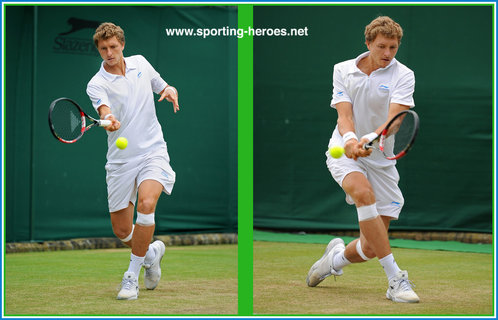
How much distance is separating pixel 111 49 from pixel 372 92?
1188 millimetres

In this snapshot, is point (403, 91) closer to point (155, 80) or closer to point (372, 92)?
point (372, 92)

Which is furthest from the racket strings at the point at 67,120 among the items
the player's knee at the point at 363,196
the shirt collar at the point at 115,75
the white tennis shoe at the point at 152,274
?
the player's knee at the point at 363,196

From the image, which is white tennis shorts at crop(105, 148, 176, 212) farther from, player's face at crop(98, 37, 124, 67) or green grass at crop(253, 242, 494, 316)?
green grass at crop(253, 242, 494, 316)

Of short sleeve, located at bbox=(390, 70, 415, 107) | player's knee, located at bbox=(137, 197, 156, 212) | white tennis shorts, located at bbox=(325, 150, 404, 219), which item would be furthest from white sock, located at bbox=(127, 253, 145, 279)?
short sleeve, located at bbox=(390, 70, 415, 107)

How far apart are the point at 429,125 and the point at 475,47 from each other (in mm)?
679

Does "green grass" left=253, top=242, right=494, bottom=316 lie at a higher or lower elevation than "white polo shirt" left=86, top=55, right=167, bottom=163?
lower

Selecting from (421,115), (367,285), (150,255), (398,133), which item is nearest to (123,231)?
(150,255)

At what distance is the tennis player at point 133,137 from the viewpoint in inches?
157

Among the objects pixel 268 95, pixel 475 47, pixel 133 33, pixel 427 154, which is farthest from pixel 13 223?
pixel 475 47

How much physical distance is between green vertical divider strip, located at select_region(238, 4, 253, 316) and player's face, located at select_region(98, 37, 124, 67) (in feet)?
3.44

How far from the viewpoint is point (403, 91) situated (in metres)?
3.77

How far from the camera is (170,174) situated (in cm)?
410

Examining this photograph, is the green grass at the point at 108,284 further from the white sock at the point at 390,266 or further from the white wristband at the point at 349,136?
the white wristband at the point at 349,136

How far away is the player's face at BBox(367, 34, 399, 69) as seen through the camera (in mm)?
3697
